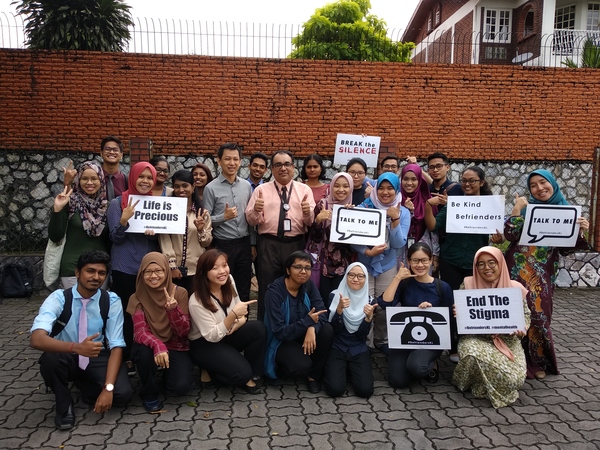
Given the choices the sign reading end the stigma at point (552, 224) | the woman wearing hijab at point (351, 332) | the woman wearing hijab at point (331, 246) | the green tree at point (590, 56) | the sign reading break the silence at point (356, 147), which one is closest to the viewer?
the woman wearing hijab at point (351, 332)

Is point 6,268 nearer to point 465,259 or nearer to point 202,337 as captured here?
point 202,337

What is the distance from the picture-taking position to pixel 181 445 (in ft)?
11.7

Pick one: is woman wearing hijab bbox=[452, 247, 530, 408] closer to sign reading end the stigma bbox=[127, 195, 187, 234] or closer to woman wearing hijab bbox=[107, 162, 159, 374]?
sign reading end the stigma bbox=[127, 195, 187, 234]

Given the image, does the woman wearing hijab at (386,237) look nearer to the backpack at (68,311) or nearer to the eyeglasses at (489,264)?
the eyeglasses at (489,264)

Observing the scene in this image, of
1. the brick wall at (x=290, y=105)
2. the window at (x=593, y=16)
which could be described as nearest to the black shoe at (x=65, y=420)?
the brick wall at (x=290, y=105)

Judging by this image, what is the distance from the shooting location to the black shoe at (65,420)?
12.4 ft

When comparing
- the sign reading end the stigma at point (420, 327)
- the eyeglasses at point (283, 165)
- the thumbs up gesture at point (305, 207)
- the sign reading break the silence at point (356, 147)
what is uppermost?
the sign reading break the silence at point (356, 147)

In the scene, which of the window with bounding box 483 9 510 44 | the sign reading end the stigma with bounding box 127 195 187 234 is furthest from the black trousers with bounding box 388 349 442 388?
the window with bounding box 483 9 510 44

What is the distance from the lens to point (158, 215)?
15.7 ft

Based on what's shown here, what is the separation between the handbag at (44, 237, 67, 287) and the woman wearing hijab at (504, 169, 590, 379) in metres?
4.43

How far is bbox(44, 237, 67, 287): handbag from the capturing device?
4699 millimetres

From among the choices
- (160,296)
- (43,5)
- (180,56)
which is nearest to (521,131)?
(180,56)

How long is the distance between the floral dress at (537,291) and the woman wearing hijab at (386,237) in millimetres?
1135

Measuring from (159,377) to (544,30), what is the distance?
19393 mm
